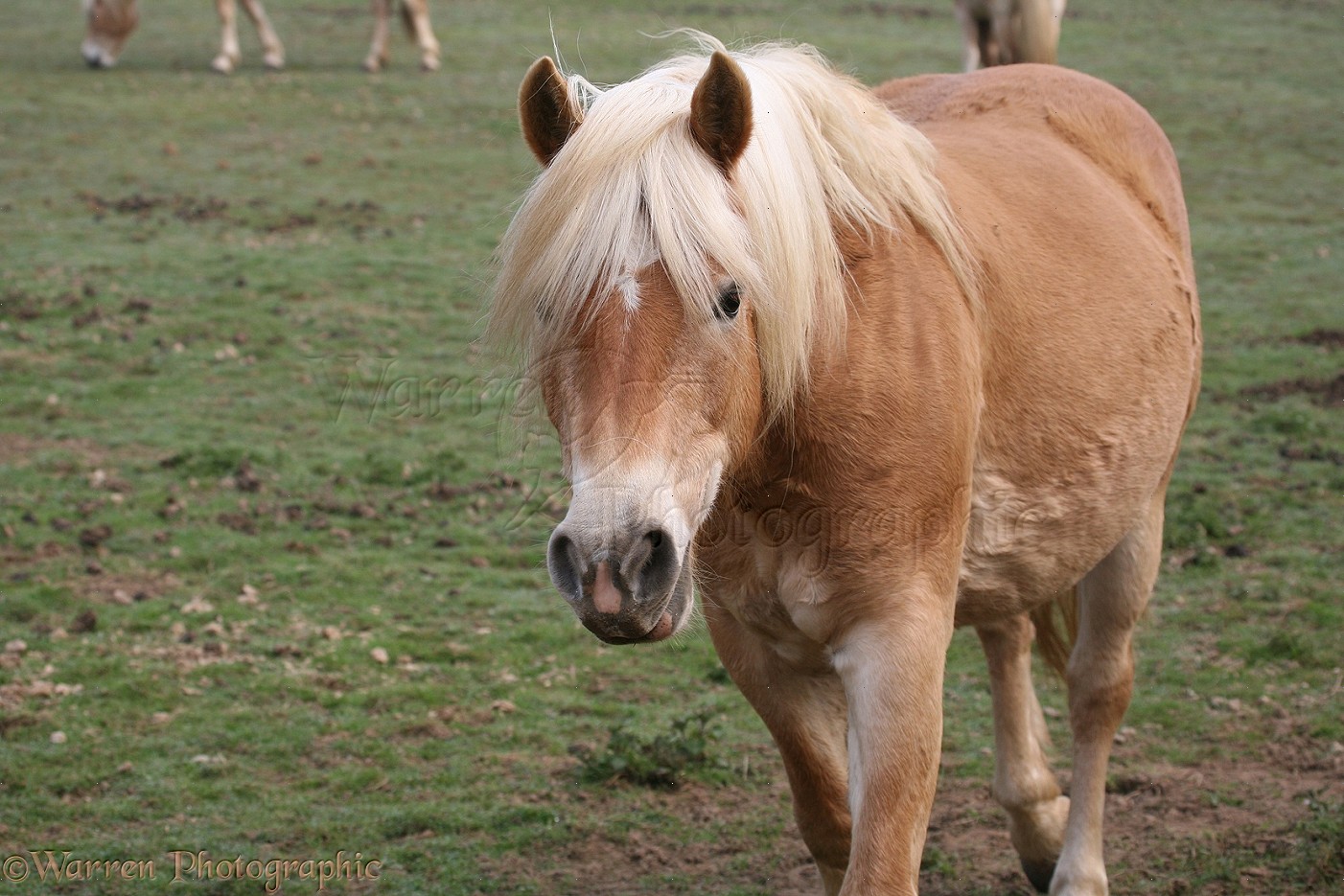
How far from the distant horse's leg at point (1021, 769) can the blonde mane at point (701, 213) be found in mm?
1619

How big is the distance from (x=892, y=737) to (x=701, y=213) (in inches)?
42.3

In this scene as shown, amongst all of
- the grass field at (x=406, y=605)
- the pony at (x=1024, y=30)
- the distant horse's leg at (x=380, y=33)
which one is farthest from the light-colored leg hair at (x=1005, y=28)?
the distant horse's leg at (x=380, y=33)

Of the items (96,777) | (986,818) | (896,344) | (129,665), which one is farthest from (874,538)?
(129,665)

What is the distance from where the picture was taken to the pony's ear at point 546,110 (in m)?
2.57

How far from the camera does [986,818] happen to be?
4188 mm

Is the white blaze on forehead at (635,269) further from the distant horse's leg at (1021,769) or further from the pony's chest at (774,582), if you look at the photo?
the distant horse's leg at (1021,769)

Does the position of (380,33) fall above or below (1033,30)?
below

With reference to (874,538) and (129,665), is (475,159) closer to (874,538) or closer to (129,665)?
(129,665)

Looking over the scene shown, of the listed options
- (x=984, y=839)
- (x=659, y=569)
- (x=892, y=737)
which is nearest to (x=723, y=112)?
(x=659, y=569)

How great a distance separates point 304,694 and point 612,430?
9.59 ft

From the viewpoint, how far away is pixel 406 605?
17.8 feet

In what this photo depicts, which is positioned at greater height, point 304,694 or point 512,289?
point 512,289

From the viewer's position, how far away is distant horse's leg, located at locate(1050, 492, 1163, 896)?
12.4ft

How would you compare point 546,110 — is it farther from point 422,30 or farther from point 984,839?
point 422,30
